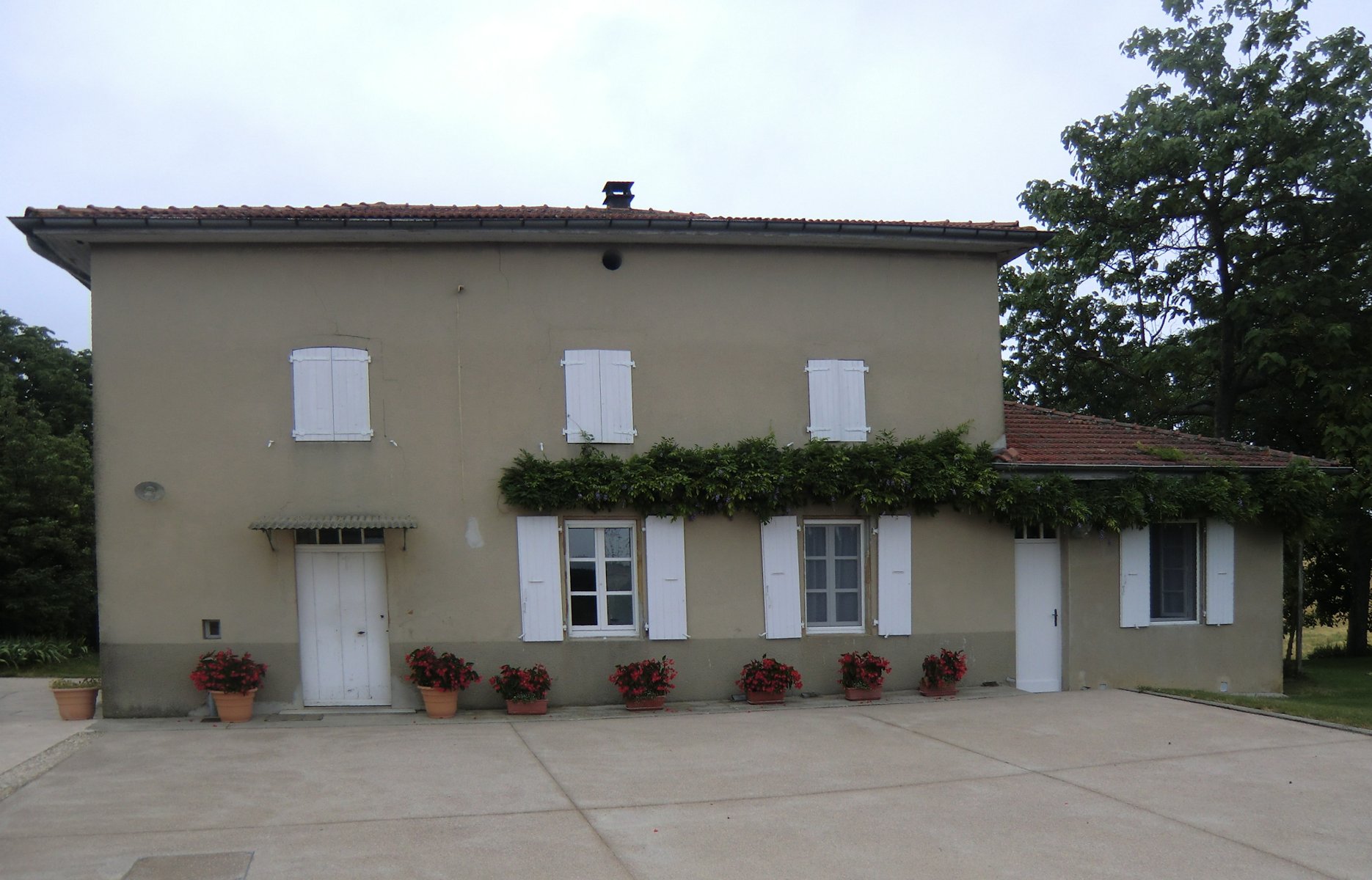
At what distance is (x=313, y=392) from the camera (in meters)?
11.0

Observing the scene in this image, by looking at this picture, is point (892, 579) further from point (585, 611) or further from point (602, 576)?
point (585, 611)

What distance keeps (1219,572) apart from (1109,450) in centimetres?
205

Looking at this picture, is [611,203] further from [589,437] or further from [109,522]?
[109,522]

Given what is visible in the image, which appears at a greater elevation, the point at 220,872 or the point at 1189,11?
the point at 1189,11

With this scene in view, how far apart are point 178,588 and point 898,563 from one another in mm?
8087

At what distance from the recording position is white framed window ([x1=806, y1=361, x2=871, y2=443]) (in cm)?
1193

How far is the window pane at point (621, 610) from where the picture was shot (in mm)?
11539

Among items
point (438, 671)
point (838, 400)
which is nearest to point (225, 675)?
point (438, 671)

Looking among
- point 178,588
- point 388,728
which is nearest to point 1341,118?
point 388,728

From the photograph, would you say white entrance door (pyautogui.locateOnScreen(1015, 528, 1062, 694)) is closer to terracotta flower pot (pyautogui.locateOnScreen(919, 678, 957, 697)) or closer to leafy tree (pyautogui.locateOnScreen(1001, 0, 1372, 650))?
terracotta flower pot (pyautogui.locateOnScreen(919, 678, 957, 697))

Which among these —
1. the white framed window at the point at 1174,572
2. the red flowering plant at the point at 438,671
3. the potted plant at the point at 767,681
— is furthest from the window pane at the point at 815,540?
the white framed window at the point at 1174,572

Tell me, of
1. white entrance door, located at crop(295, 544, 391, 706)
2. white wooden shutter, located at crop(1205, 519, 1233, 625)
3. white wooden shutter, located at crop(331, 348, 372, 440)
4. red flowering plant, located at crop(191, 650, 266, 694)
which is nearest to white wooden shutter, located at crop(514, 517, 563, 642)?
white entrance door, located at crop(295, 544, 391, 706)

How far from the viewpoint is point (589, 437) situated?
11414mm

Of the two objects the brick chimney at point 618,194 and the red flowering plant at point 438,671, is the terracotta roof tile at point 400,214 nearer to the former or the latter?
the brick chimney at point 618,194
